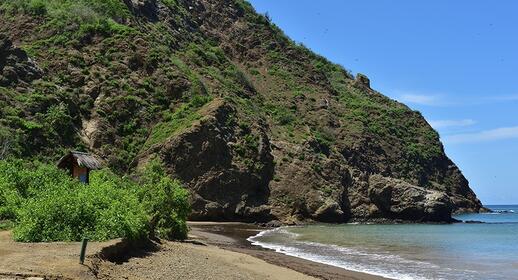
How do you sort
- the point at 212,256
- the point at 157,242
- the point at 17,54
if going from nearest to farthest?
the point at 212,256 < the point at 157,242 < the point at 17,54

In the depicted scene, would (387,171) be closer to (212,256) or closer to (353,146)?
(353,146)

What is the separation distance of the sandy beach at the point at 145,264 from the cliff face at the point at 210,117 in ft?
93.2

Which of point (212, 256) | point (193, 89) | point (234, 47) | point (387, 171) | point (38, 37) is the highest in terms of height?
point (234, 47)

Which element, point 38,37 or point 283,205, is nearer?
point 283,205

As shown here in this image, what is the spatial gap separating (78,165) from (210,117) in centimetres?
2454

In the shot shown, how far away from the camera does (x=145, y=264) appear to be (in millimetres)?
16234

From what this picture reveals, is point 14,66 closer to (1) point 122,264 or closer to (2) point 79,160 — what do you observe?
(2) point 79,160

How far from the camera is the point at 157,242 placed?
22016mm

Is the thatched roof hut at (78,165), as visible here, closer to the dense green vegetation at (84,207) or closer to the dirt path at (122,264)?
the dense green vegetation at (84,207)

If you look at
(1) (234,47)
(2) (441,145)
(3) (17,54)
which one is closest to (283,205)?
(3) (17,54)

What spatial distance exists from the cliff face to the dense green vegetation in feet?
66.1

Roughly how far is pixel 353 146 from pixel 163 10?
3409 centimetres

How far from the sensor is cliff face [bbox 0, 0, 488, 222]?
51062 mm

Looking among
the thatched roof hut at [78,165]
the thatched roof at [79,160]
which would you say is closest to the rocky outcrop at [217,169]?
the thatched roof at [79,160]
